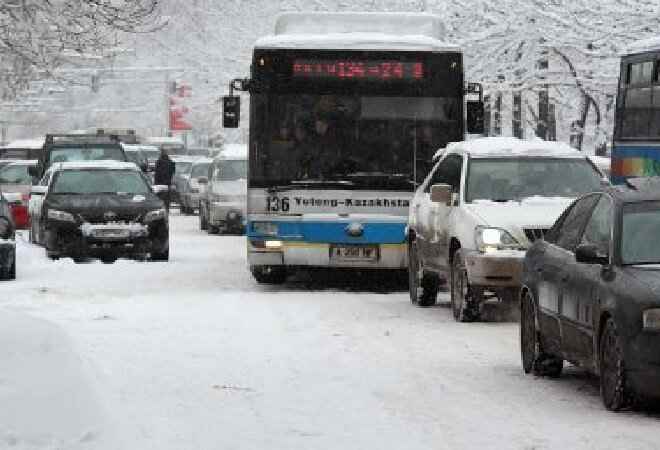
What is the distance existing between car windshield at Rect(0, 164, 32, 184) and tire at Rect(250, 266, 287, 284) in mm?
20396

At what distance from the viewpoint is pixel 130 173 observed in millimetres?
29125

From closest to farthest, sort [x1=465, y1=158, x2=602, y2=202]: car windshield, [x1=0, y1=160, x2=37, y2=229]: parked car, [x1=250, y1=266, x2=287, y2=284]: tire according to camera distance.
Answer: [x1=465, y1=158, x2=602, y2=202]: car windshield < [x1=250, y1=266, x2=287, y2=284]: tire < [x1=0, y1=160, x2=37, y2=229]: parked car

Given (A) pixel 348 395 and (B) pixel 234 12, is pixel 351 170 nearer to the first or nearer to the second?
(A) pixel 348 395

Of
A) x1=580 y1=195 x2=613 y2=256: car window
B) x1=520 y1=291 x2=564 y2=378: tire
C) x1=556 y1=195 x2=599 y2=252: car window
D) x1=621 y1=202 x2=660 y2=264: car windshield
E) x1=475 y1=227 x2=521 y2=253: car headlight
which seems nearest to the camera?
x1=621 y1=202 x2=660 y2=264: car windshield

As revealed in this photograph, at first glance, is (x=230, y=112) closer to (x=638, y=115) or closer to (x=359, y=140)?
(x=359, y=140)

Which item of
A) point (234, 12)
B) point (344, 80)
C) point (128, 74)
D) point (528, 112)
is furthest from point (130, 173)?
point (128, 74)

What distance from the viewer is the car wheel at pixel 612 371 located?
1091 cm

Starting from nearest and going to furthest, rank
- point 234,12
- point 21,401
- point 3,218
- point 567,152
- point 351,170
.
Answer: point 21,401 → point 567,152 → point 351,170 → point 3,218 → point 234,12

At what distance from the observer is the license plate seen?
88.5 ft

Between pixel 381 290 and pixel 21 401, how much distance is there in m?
13.0

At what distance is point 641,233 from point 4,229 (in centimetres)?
1326

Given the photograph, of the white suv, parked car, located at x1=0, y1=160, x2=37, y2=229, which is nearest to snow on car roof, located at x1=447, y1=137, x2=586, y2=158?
the white suv

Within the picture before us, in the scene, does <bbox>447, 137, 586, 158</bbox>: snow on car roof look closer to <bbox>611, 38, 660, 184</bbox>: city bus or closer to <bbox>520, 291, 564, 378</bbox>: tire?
<bbox>611, 38, 660, 184</bbox>: city bus

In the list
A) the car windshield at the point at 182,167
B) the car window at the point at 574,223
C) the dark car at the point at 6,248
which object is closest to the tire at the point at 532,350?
the car window at the point at 574,223
